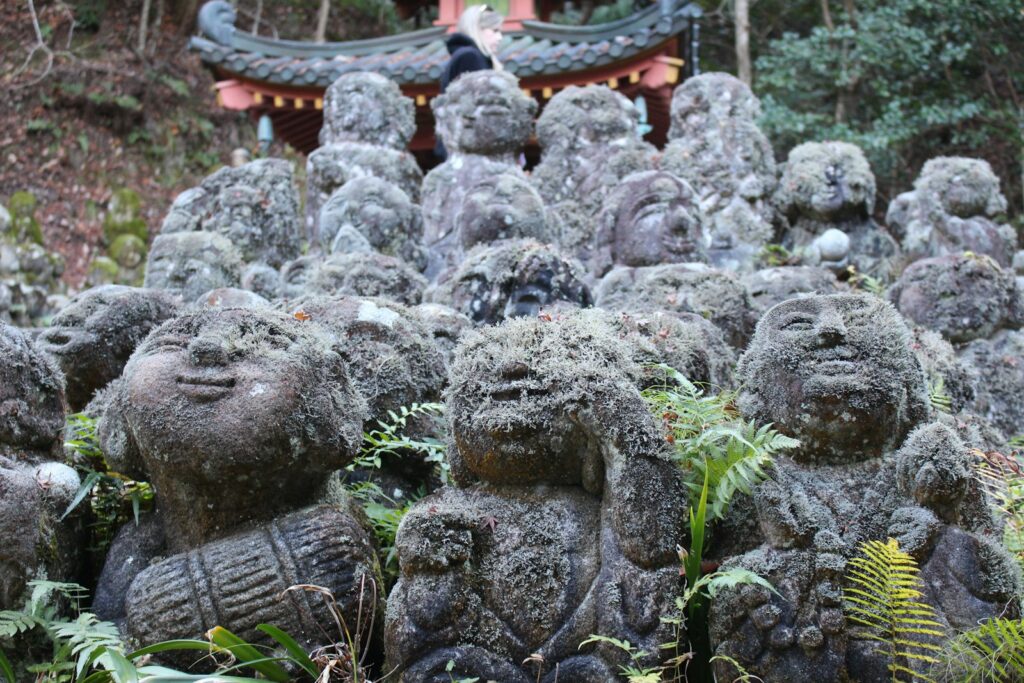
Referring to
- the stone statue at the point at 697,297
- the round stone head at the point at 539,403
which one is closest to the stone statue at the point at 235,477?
the round stone head at the point at 539,403

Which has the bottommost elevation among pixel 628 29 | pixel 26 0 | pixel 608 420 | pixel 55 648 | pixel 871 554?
pixel 55 648

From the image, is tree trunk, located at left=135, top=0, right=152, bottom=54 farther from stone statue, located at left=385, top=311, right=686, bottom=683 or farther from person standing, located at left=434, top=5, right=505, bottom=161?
stone statue, located at left=385, top=311, right=686, bottom=683

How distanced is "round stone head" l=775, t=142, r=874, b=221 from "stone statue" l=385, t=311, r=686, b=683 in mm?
5726

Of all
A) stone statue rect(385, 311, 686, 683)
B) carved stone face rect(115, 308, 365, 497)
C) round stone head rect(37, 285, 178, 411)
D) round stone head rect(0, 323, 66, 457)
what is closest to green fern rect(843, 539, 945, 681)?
stone statue rect(385, 311, 686, 683)

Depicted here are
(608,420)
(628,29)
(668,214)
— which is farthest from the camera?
(628,29)

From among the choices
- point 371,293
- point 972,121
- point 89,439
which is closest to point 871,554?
point 89,439

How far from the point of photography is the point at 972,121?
49.0ft

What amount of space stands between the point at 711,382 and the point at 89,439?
2628 mm

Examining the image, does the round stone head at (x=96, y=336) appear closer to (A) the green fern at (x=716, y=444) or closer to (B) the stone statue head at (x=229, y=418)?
(B) the stone statue head at (x=229, y=418)

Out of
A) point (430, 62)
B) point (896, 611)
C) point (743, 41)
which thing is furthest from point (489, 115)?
point (743, 41)

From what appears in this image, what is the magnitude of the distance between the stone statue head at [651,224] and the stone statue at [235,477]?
3335mm

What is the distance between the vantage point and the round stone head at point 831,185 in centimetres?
895

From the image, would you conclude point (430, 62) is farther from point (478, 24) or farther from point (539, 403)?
point (539, 403)

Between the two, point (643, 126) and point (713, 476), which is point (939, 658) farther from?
point (643, 126)
